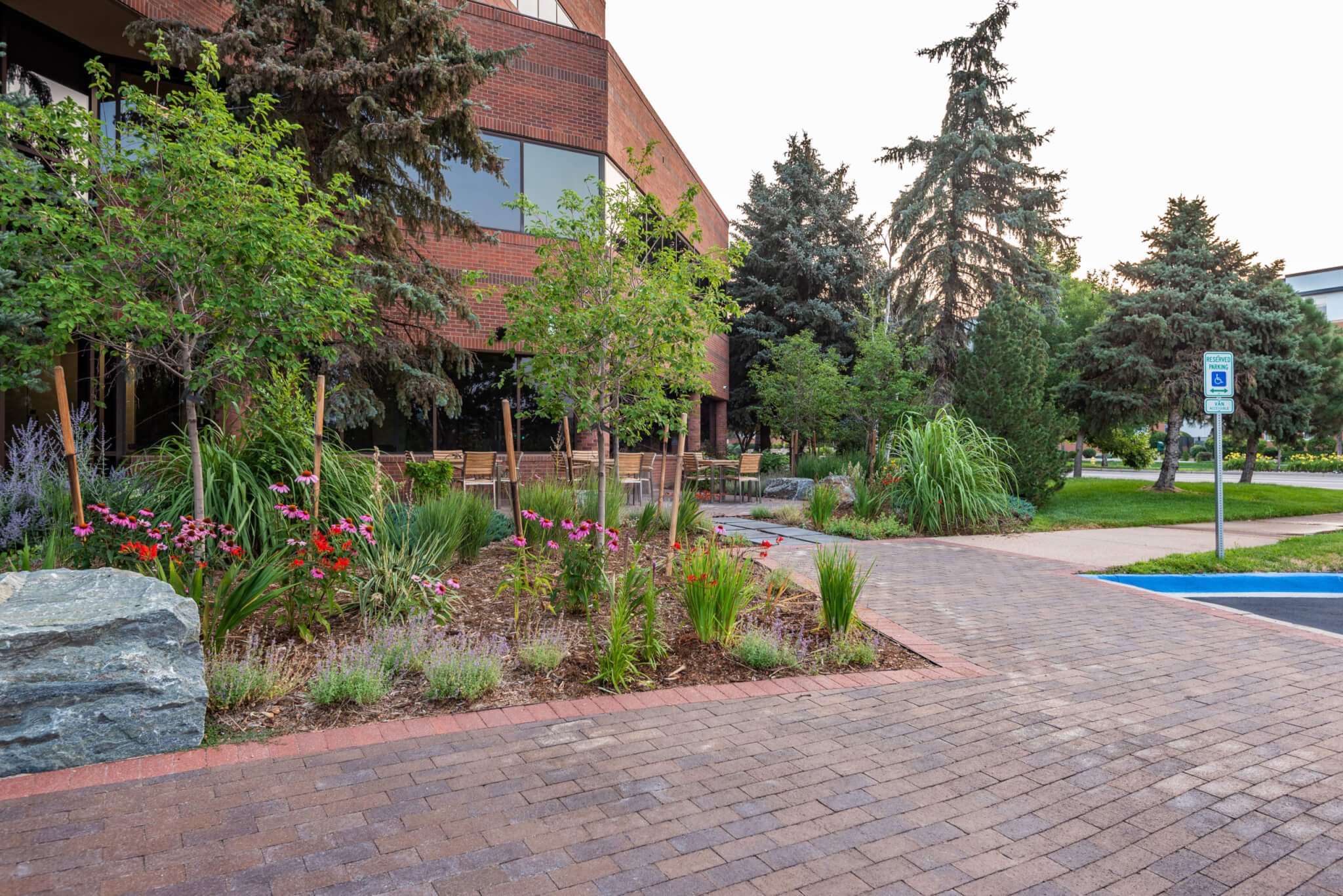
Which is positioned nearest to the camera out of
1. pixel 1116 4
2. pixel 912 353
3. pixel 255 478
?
pixel 255 478

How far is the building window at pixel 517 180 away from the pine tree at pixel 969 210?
12086 millimetres

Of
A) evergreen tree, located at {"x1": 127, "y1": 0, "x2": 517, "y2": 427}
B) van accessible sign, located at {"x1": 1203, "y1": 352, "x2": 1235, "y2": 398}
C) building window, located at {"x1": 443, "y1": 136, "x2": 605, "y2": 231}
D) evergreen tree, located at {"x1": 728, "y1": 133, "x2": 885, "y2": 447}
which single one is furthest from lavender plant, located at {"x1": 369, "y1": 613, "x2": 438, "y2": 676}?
evergreen tree, located at {"x1": 728, "y1": 133, "x2": 885, "y2": 447}

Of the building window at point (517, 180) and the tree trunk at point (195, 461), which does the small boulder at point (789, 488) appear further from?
the tree trunk at point (195, 461)

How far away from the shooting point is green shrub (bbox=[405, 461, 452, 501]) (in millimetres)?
9102

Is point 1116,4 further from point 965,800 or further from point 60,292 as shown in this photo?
point 60,292

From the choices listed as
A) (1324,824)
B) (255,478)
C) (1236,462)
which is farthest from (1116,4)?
(1236,462)

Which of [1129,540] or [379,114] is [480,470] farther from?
[1129,540]

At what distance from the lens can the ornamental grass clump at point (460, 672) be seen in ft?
12.9

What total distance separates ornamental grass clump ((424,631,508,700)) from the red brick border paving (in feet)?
0.60

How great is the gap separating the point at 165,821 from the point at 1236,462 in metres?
53.3

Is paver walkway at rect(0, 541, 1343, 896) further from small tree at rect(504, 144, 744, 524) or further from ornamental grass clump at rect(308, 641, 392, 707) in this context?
small tree at rect(504, 144, 744, 524)

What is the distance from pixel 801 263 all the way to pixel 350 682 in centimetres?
2512

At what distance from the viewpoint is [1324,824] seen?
2.76 meters

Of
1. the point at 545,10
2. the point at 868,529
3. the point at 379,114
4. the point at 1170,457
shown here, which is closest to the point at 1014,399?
the point at 868,529
